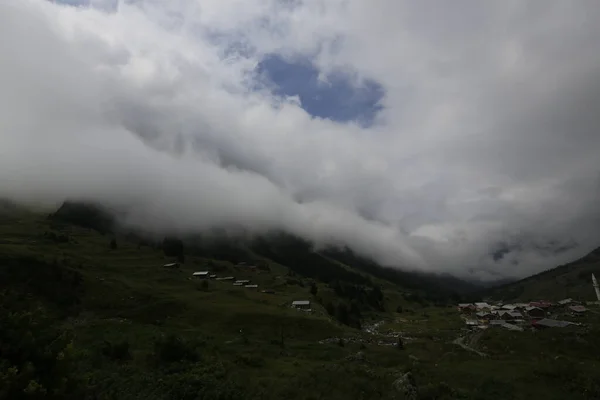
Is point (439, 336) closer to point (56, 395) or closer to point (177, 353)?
point (177, 353)

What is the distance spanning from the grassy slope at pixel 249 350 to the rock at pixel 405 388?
832 millimetres

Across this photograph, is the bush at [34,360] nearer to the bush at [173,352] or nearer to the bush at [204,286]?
the bush at [173,352]

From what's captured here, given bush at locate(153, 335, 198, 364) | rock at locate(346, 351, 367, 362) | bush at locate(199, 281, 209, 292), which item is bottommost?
bush at locate(153, 335, 198, 364)

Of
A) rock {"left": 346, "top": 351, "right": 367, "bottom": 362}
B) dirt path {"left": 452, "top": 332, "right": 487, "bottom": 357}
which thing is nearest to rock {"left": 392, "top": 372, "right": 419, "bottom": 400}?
rock {"left": 346, "top": 351, "right": 367, "bottom": 362}

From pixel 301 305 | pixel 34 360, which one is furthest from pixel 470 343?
pixel 34 360

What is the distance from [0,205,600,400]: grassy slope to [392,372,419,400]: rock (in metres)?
0.83

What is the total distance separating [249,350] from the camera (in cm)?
7481

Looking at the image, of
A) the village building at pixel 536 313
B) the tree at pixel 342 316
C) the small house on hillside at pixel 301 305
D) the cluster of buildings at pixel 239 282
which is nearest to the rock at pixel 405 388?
the tree at pixel 342 316

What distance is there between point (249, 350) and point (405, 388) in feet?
118

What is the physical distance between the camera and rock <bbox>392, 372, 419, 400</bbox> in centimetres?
4503

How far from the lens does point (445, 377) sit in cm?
5881

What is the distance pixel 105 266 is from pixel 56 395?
142794mm

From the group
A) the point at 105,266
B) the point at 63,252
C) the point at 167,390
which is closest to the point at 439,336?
the point at 167,390

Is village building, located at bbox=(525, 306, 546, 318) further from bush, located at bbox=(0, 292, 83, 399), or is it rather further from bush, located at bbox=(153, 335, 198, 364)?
bush, located at bbox=(0, 292, 83, 399)
